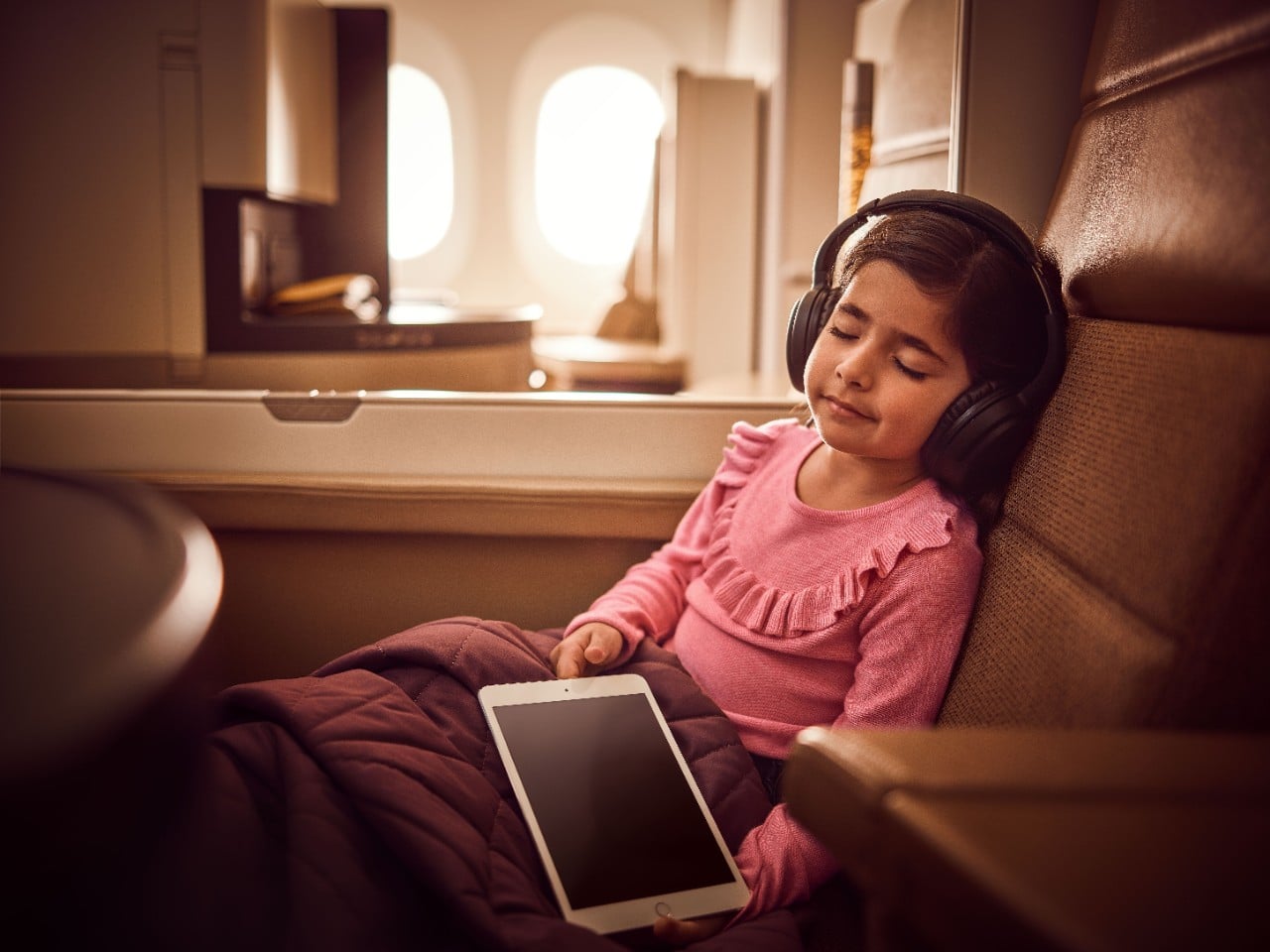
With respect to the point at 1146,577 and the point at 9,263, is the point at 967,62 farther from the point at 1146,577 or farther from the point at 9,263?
the point at 9,263

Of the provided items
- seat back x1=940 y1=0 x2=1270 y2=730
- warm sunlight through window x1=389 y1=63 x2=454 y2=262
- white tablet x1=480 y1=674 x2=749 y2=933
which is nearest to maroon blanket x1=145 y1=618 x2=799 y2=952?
white tablet x1=480 y1=674 x2=749 y2=933

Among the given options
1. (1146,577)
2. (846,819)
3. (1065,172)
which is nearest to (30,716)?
(846,819)

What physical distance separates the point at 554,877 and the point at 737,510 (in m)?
0.45

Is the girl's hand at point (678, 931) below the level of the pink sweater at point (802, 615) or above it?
below

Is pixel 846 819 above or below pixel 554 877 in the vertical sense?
above

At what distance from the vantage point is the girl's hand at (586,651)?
3.13 feet

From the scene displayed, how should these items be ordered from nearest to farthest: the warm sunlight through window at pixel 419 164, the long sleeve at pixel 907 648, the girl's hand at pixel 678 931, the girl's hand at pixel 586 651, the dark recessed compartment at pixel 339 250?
1. the girl's hand at pixel 678 931
2. the long sleeve at pixel 907 648
3. the girl's hand at pixel 586 651
4. the dark recessed compartment at pixel 339 250
5. the warm sunlight through window at pixel 419 164

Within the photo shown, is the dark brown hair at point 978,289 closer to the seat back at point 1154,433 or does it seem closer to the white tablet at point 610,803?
the seat back at point 1154,433

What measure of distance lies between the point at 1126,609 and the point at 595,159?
5694 mm

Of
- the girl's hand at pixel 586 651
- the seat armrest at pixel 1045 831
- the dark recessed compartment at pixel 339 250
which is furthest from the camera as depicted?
the dark recessed compartment at pixel 339 250

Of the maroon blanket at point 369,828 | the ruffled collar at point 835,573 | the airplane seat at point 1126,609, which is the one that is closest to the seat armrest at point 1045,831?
the airplane seat at point 1126,609

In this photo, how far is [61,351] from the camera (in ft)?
5.47

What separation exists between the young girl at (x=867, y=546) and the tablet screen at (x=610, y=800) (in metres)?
0.06

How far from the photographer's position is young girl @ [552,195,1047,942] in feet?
2.74
